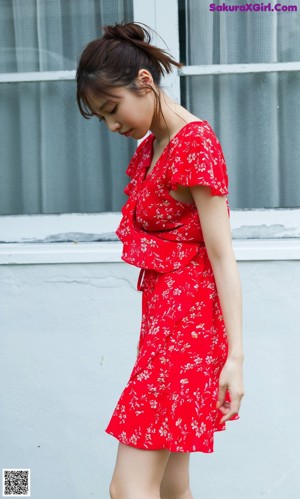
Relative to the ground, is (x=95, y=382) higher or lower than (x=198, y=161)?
lower

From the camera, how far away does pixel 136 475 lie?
2402 millimetres

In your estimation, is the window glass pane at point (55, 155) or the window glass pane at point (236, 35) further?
the window glass pane at point (55, 155)

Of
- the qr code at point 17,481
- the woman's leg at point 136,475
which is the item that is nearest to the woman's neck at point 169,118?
the woman's leg at point 136,475

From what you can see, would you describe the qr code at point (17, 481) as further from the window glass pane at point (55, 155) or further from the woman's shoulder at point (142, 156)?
Answer: the woman's shoulder at point (142, 156)

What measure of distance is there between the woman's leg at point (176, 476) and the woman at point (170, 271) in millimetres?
153

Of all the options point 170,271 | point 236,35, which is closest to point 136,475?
point 170,271

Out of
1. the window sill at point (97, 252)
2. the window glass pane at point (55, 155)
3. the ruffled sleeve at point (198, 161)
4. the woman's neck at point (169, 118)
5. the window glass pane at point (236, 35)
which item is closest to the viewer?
the ruffled sleeve at point (198, 161)

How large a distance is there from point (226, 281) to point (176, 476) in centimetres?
61

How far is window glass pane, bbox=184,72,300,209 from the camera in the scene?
369cm

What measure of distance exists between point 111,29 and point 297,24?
4.58 feet

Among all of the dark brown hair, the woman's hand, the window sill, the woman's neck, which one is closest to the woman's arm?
the woman's hand

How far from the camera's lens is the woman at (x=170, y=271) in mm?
2357

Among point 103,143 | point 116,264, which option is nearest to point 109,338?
point 116,264

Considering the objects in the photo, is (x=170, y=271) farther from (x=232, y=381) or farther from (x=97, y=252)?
(x=97, y=252)
